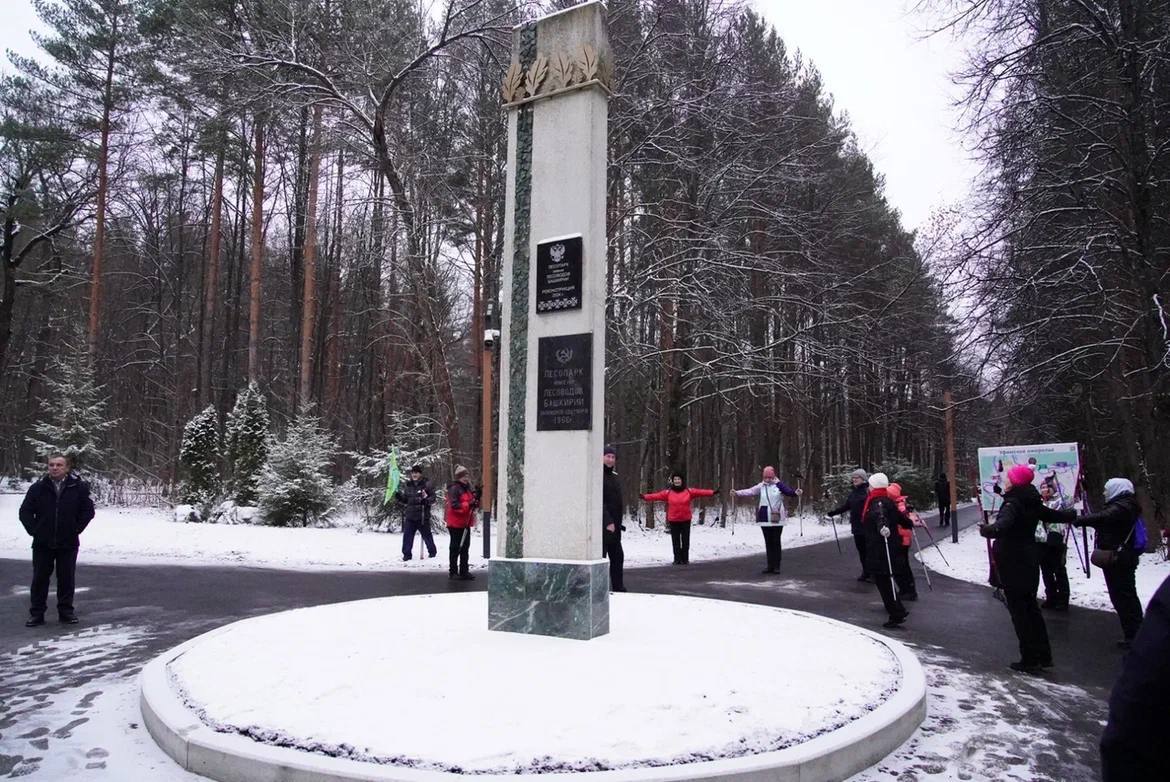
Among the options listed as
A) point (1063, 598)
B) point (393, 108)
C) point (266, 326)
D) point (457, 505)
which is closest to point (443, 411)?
point (457, 505)

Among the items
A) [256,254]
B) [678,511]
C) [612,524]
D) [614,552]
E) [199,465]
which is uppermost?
[256,254]

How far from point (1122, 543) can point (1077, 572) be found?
7428 millimetres

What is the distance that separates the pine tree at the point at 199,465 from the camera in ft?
76.1

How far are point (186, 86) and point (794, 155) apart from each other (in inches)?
712

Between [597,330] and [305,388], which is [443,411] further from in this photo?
[597,330]

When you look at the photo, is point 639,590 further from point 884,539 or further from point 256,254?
point 256,254

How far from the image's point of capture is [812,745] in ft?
14.4

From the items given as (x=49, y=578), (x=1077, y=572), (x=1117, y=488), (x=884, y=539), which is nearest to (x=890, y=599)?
(x=884, y=539)

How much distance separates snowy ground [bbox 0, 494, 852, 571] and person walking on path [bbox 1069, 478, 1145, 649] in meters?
9.32

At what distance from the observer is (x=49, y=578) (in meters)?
9.12

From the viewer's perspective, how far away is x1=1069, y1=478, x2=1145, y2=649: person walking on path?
8211mm

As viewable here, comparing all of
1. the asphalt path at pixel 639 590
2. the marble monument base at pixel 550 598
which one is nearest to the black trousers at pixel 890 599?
the asphalt path at pixel 639 590

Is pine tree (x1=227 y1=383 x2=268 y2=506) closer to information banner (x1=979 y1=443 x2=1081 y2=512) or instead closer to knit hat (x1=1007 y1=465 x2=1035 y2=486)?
information banner (x1=979 y1=443 x2=1081 y2=512)

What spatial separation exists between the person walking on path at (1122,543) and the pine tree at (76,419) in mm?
26957
